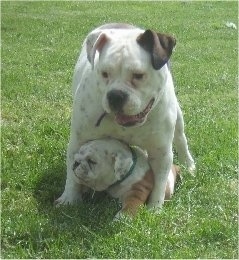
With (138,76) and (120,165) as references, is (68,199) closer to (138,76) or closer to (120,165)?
(120,165)

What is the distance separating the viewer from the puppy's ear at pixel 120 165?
15.2 feet

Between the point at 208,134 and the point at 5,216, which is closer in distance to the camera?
the point at 5,216

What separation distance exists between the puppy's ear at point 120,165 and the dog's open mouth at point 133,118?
0.86 feet

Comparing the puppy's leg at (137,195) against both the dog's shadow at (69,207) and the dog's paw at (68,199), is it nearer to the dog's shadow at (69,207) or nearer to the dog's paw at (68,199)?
the dog's shadow at (69,207)

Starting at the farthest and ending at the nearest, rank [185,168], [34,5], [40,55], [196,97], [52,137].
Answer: [34,5], [40,55], [196,97], [52,137], [185,168]

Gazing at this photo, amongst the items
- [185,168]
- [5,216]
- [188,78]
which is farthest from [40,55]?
[5,216]

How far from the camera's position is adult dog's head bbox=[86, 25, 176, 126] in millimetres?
4363

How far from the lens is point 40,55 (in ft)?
35.8

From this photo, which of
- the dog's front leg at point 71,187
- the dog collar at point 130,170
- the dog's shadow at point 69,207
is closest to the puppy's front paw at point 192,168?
the dog collar at point 130,170

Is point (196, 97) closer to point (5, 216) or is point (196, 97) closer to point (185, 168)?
point (185, 168)

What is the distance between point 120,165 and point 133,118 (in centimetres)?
38

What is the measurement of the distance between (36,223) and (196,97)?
4.68 meters

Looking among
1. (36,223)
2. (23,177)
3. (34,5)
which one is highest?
(36,223)

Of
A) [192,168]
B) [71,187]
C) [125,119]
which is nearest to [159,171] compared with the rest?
[125,119]
